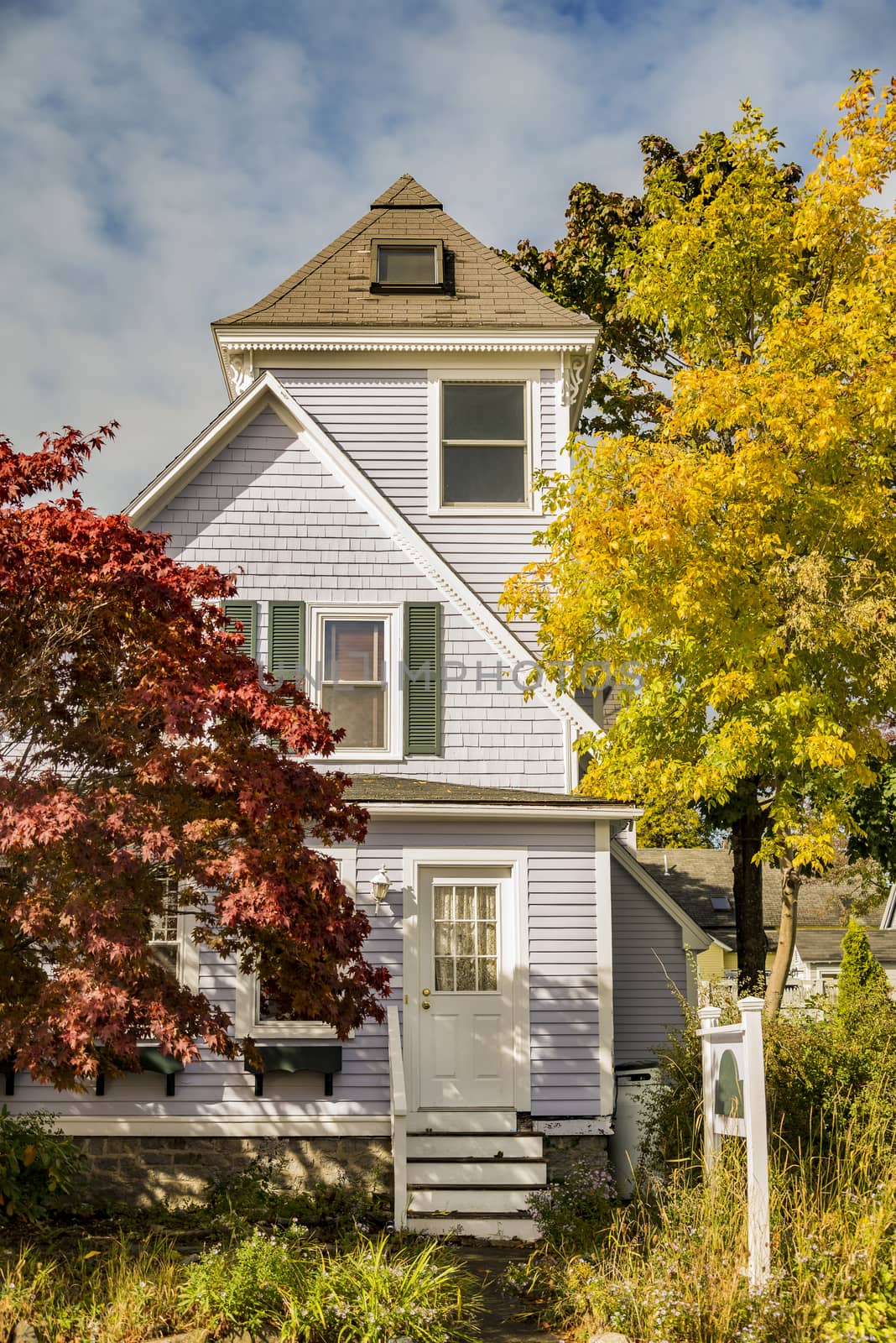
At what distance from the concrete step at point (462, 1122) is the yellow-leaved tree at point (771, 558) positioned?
2.96 metres

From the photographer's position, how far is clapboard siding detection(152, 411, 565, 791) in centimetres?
1266

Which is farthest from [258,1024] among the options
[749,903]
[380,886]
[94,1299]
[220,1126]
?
[749,903]

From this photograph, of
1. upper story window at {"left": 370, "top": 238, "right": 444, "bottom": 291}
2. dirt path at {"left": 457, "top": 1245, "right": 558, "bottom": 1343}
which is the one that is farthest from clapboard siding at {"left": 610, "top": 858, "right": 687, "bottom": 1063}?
upper story window at {"left": 370, "top": 238, "right": 444, "bottom": 291}

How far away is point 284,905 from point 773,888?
2857 cm

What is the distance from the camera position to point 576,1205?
33.7 feet

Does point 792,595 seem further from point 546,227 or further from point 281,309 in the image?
point 546,227

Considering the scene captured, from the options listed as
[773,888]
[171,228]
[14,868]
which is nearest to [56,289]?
[171,228]

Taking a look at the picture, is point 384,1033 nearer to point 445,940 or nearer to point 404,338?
point 445,940

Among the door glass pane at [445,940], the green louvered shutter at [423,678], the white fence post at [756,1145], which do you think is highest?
the green louvered shutter at [423,678]

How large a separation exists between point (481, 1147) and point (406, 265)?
10796 millimetres

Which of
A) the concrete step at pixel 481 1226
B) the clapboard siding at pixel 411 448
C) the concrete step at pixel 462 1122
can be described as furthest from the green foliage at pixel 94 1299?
the clapboard siding at pixel 411 448

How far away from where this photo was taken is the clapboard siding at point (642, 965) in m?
16.5

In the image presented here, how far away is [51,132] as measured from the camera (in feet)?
35.3

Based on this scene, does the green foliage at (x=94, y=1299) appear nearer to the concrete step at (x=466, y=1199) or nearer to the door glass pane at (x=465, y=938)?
the concrete step at (x=466, y=1199)
